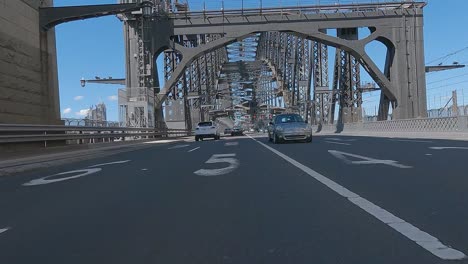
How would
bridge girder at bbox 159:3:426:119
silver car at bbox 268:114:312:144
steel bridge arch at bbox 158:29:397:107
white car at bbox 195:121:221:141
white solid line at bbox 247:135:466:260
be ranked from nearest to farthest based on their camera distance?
white solid line at bbox 247:135:466:260 < silver car at bbox 268:114:312:144 < white car at bbox 195:121:221:141 < bridge girder at bbox 159:3:426:119 < steel bridge arch at bbox 158:29:397:107

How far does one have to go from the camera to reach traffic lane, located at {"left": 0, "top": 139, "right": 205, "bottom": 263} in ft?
15.6

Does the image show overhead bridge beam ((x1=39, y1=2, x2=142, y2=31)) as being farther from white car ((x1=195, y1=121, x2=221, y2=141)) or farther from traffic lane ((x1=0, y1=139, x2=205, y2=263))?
white car ((x1=195, y1=121, x2=221, y2=141))

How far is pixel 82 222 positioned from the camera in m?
6.17

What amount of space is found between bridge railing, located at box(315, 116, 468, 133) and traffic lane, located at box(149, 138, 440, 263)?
65.5ft

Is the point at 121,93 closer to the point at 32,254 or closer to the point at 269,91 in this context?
the point at 32,254

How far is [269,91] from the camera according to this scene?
137m

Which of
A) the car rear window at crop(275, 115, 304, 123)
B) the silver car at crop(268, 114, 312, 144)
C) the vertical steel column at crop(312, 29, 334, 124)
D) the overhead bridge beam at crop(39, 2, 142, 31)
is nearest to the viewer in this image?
the overhead bridge beam at crop(39, 2, 142, 31)

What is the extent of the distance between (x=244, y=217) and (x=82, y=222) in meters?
2.00

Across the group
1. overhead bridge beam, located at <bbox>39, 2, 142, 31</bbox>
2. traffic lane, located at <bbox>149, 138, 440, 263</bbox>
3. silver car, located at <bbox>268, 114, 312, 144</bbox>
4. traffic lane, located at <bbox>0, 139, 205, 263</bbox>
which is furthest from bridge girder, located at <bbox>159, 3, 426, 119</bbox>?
traffic lane, located at <bbox>149, 138, 440, 263</bbox>

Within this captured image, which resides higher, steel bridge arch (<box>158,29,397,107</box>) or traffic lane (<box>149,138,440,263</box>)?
steel bridge arch (<box>158,29,397,107</box>)

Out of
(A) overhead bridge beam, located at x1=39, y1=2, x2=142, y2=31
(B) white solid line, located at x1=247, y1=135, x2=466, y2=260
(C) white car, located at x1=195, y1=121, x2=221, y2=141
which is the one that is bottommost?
(B) white solid line, located at x1=247, y1=135, x2=466, y2=260

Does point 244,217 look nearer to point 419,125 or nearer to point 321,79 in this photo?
point 419,125

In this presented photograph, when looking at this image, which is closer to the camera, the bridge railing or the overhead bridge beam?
the overhead bridge beam

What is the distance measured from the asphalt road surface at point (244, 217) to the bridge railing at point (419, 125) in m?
16.8
